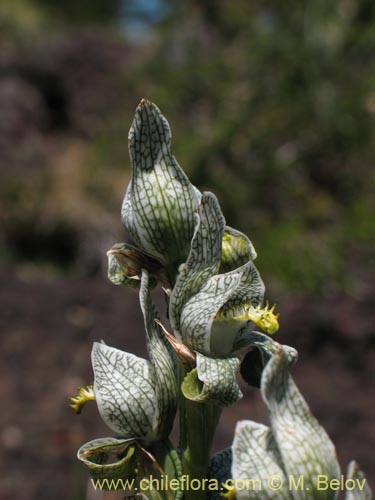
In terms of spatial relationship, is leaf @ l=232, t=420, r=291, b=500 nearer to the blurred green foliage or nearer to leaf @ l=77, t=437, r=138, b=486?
leaf @ l=77, t=437, r=138, b=486

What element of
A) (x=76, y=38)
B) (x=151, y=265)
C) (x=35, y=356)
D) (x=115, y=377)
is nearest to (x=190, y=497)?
(x=115, y=377)

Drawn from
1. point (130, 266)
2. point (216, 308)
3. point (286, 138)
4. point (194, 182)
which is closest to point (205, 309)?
point (216, 308)

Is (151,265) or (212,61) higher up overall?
(212,61)

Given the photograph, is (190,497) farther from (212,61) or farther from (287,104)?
(212,61)

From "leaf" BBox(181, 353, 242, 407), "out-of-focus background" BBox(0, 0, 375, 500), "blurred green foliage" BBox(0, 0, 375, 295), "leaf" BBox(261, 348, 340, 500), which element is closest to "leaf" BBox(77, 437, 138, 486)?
"leaf" BBox(181, 353, 242, 407)

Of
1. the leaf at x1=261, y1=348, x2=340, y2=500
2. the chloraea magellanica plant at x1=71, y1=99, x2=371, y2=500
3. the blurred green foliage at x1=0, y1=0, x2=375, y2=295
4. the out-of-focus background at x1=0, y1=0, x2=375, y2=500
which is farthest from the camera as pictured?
the blurred green foliage at x1=0, y1=0, x2=375, y2=295

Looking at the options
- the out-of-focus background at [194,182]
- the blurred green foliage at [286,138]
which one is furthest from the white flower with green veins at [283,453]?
the blurred green foliage at [286,138]
